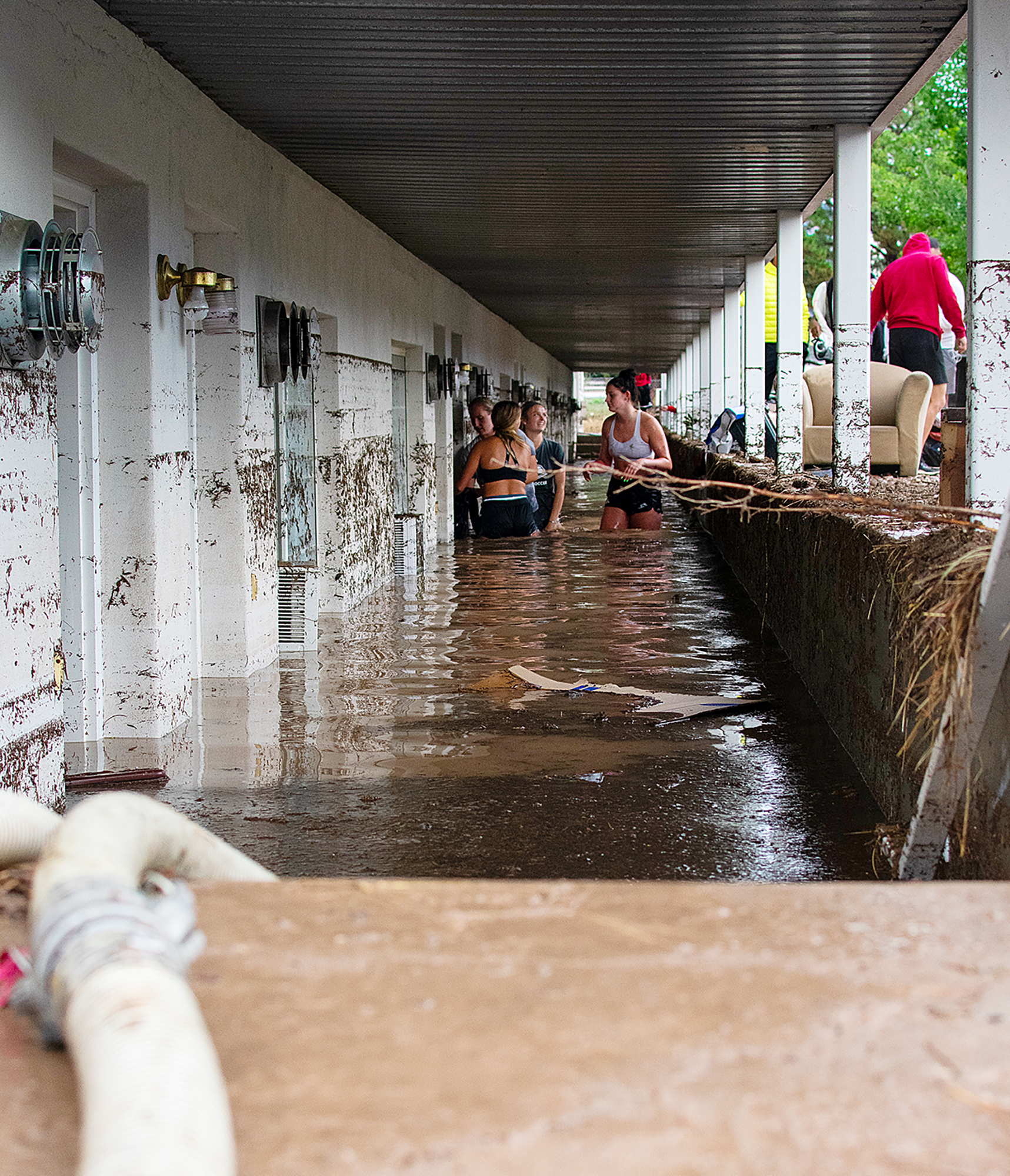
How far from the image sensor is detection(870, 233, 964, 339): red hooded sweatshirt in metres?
10.4

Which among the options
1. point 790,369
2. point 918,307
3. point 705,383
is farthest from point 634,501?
point 705,383

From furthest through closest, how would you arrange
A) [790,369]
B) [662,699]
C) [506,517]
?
[506,517] < [790,369] < [662,699]

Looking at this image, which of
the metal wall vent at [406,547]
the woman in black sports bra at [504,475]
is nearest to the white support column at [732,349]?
the woman in black sports bra at [504,475]

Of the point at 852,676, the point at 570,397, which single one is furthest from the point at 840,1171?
the point at 570,397

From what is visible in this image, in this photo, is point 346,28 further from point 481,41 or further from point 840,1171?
point 840,1171

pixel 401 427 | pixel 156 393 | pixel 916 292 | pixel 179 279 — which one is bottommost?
pixel 156 393

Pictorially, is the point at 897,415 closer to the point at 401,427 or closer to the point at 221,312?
the point at 401,427

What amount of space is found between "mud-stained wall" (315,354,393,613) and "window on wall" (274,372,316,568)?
1.68 ft

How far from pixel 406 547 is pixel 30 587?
654cm

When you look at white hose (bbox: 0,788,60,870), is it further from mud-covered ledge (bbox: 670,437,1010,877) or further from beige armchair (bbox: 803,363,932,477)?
beige armchair (bbox: 803,363,932,477)

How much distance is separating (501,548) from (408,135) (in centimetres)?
600

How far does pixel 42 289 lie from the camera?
12.6ft

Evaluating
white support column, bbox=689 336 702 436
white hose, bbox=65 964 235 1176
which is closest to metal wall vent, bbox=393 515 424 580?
white hose, bbox=65 964 235 1176

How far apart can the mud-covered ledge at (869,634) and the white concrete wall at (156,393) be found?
250 cm
